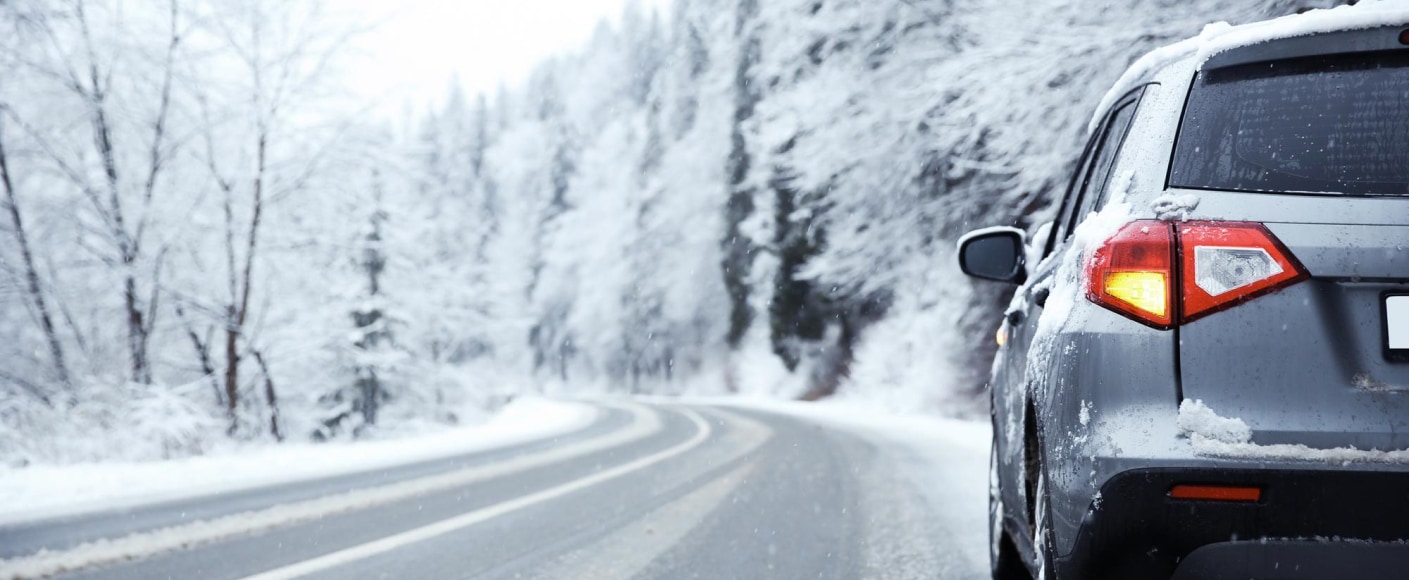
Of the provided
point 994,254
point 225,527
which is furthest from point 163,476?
point 994,254

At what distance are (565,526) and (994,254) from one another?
10.6ft

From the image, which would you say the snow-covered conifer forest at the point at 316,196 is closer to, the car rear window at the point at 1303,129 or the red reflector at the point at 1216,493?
the car rear window at the point at 1303,129

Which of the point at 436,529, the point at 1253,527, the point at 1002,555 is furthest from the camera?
the point at 436,529

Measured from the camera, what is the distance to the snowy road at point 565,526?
15.2 ft

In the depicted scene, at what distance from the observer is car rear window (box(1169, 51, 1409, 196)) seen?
6.78 feet

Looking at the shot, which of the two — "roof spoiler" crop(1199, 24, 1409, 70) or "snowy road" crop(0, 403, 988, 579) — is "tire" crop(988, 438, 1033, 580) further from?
"roof spoiler" crop(1199, 24, 1409, 70)

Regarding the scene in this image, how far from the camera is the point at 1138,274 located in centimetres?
208

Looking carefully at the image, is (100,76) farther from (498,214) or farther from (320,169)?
(498,214)

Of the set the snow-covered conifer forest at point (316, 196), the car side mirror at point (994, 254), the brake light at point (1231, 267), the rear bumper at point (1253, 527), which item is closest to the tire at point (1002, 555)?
the car side mirror at point (994, 254)

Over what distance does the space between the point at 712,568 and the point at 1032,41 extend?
736 cm

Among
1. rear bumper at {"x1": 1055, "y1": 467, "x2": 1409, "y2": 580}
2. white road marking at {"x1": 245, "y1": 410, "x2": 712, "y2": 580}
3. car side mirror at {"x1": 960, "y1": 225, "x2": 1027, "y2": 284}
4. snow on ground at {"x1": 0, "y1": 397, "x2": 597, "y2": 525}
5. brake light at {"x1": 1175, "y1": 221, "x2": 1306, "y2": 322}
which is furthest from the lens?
snow on ground at {"x1": 0, "y1": 397, "x2": 597, "y2": 525}

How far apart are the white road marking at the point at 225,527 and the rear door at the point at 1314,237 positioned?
4.82 m

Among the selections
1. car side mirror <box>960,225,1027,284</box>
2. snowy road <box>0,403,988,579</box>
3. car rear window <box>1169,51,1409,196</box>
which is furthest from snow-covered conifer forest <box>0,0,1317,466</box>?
car rear window <box>1169,51,1409,196</box>

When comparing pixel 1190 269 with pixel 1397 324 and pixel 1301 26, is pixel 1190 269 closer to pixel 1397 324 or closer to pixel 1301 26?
pixel 1397 324
